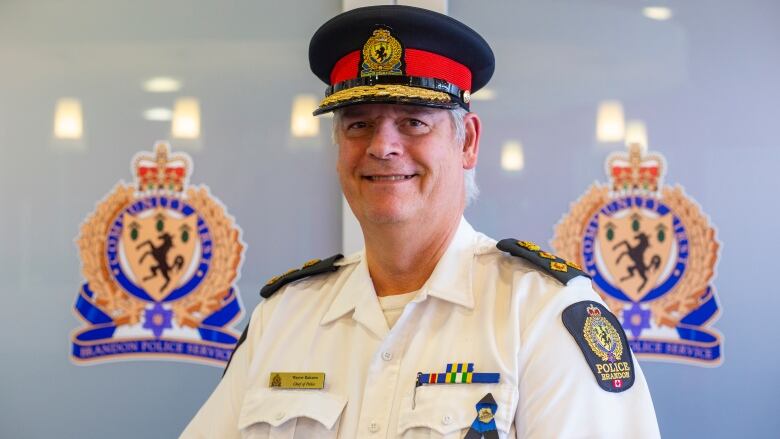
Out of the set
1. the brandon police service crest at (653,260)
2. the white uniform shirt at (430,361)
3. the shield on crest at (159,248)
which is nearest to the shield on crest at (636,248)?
the brandon police service crest at (653,260)

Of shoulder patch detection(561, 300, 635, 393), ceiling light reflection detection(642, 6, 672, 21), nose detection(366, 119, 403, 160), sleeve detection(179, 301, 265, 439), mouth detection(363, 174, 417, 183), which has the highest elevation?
ceiling light reflection detection(642, 6, 672, 21)

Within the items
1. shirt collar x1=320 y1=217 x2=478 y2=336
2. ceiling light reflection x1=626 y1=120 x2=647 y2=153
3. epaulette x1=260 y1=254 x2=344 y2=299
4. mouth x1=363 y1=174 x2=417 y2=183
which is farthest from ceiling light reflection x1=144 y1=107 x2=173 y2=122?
ceiling light reflection x1=626 y1=120 x2=647 y2=153

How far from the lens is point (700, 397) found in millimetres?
1756

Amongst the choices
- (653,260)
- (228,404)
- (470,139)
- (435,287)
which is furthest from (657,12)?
(228,404)

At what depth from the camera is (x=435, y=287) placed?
3.94ft

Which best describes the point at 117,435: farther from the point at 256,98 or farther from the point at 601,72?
the point at 601,72

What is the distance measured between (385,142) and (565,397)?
0.49 m

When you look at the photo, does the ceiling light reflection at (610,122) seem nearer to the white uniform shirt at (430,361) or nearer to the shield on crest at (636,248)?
the shield on crest at (636,248)

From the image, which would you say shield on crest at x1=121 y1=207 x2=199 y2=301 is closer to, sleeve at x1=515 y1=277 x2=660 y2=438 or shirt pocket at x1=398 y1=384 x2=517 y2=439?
shirt pocket at x1=398 y1=384 x2=517 y2=439

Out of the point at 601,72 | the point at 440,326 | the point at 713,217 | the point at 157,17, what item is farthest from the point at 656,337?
the point at 157,17

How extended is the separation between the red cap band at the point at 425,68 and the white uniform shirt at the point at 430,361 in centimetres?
27

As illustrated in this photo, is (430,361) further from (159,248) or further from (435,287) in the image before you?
(159,248)

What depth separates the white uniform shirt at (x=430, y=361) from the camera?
1.03 m

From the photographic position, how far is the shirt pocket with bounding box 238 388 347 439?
1.18 metres
